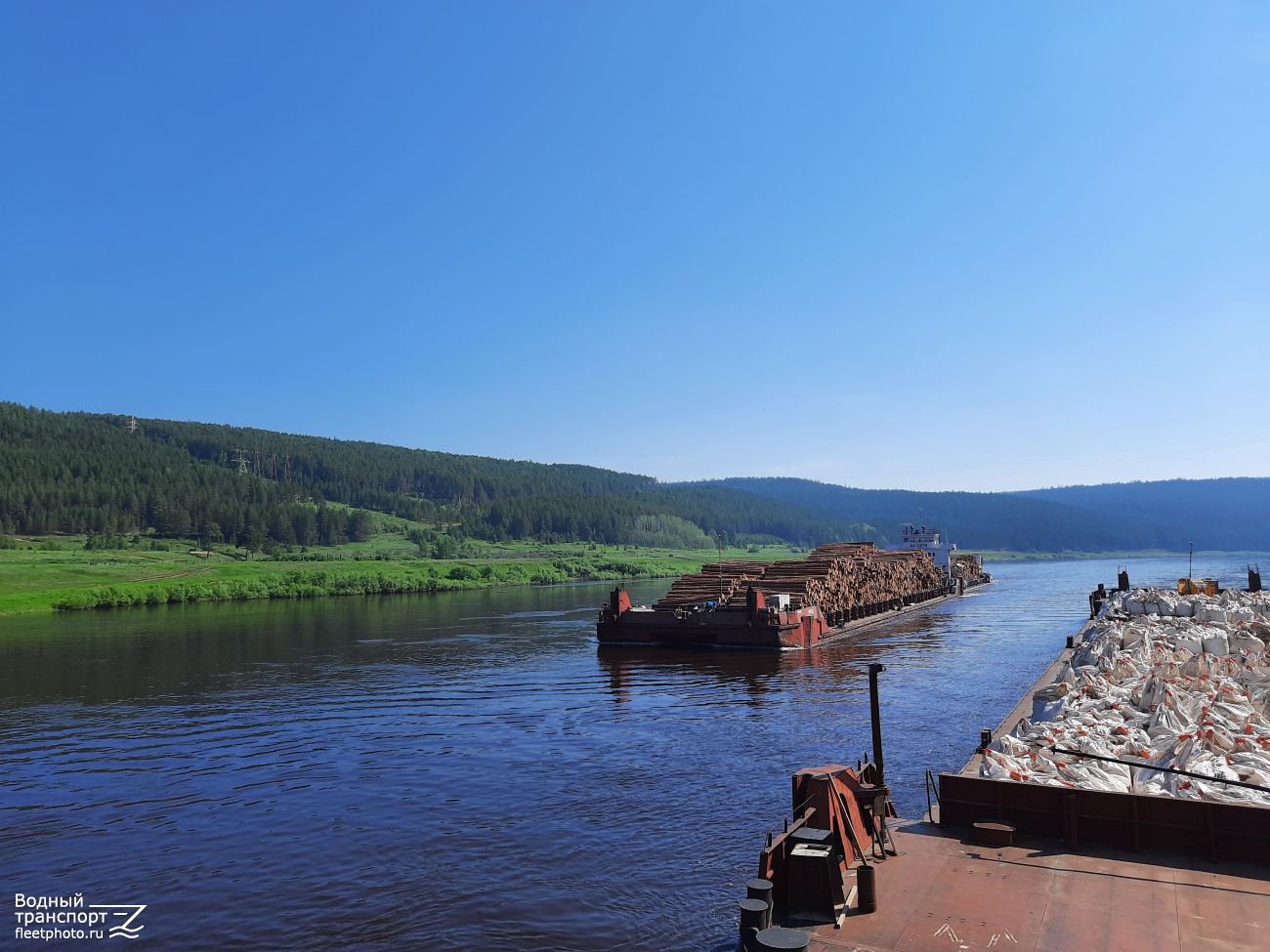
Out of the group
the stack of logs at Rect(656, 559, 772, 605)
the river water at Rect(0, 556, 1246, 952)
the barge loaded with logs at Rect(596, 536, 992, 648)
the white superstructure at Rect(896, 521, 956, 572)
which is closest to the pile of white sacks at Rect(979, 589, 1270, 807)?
the river water at Rect(0, 556, 1246, 952)

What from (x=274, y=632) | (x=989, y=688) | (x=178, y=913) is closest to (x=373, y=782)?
(x=178, y=913)

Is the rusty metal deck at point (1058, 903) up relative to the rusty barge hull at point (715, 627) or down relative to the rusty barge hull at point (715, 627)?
up

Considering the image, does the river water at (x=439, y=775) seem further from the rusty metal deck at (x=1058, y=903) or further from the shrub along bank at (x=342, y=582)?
the shrub along bank at (x=342, y=582)

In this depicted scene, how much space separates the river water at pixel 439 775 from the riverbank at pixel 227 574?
4381 cm

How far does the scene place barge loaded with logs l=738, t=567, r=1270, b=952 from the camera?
11500 mm

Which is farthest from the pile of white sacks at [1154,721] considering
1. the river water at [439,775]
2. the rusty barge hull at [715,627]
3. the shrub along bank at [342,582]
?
the shrub along bank at [342,582]

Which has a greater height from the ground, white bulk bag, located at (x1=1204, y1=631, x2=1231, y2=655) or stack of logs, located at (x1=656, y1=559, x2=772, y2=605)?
stack of logs, located at (x1=656, y1=559, x2=772, y2=605)

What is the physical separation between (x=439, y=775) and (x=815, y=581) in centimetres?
4271

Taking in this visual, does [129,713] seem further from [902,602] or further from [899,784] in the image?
[902,602]

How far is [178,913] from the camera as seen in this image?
16.2 m

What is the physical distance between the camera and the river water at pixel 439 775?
52.9 feet

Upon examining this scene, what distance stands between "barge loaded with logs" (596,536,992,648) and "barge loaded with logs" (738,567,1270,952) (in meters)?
33.6

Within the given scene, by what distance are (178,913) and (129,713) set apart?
947 inches

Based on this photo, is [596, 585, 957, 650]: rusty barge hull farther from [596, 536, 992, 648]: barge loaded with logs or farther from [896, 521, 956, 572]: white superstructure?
[896, 521, 956, 572]: white superstructure
